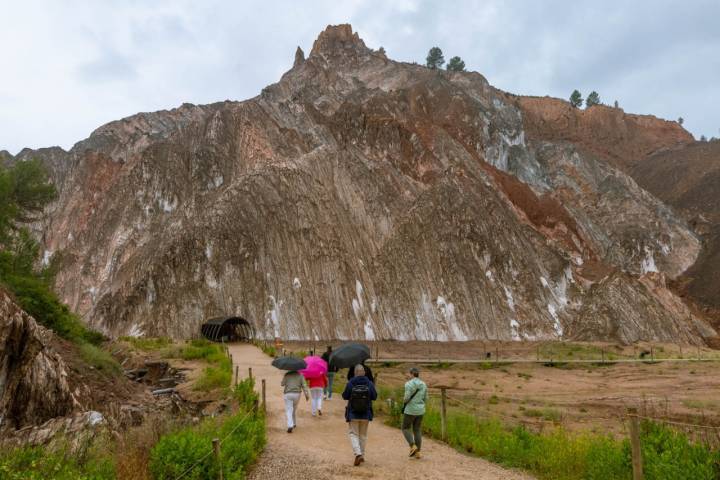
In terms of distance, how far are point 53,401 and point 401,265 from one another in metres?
47.0

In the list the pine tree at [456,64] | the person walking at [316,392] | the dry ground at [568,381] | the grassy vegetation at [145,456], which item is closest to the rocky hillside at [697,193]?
the dry ground at [568,381]

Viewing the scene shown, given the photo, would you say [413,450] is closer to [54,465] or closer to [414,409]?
[414,409]

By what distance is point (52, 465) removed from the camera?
761 centimetres

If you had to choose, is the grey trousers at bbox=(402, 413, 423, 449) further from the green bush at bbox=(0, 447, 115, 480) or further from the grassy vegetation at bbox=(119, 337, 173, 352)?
the grassy vegetation at bbox=(119, 337, 173, 352)

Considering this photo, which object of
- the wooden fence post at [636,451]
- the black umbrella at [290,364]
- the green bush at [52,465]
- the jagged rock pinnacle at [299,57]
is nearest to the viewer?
the green bush at [52,465]

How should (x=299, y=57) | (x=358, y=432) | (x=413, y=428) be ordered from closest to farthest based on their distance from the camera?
(x=358, y=432), (x=413, y=428), (x=299, y=57)

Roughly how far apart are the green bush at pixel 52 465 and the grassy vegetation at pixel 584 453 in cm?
806

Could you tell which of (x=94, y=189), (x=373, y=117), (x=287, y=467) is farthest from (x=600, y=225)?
(x=287, y=467)

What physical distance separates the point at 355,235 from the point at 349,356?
47140mm

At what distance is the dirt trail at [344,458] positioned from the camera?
10.5m

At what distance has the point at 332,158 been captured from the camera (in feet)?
222

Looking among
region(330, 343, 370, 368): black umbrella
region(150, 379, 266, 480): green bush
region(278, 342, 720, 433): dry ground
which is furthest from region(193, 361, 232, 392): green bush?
region(150, 379, 266, 480): green bush

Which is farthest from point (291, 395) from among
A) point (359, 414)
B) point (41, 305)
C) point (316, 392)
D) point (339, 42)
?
point (339, 42)

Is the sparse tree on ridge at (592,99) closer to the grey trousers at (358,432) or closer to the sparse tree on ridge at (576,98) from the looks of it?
the sparse tree on ridge at (576,98)
